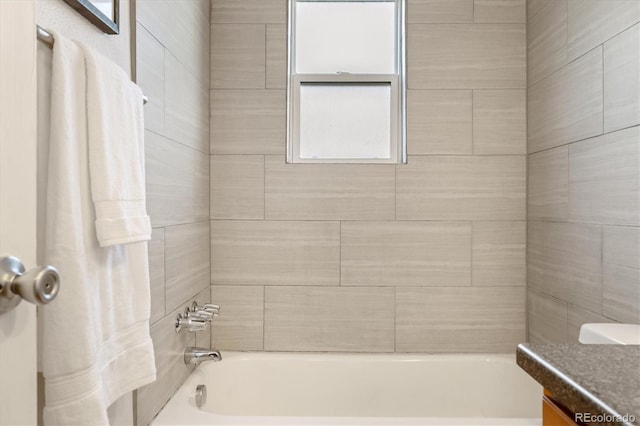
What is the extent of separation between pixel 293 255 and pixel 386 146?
28.4 inches

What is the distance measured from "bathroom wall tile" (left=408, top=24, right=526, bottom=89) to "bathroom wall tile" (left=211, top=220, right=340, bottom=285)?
3.01 ft

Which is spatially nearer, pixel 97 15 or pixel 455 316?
pixel 97 15

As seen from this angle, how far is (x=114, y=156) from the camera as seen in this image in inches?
40.4

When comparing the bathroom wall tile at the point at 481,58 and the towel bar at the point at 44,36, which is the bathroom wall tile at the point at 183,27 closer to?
the towel bar at the point at 44,36

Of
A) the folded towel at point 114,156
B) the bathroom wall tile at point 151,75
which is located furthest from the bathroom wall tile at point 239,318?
the folded towel at point 114,156

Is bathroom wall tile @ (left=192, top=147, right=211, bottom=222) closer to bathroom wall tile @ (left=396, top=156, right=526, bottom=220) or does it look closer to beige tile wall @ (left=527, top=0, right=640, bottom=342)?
bathroom wall tile @ (left=396, top=156, right=526, bottom=220)

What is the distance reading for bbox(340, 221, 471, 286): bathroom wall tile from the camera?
229 centimetres

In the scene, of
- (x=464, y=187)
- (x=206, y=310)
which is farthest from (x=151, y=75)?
(x=464, y=187)

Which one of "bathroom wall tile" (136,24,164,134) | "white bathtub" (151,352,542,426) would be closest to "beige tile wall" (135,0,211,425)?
"bathroom wall tile" (136,24,164,134)

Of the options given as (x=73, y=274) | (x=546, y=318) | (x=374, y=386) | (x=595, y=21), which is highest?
(x=595, y=21)

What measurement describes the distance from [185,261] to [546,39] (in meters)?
1.82

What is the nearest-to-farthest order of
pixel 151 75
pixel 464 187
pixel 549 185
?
1. pixel 151 75
2. pixel 549 185
3. pixel 464 187

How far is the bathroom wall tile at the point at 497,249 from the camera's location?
230cm

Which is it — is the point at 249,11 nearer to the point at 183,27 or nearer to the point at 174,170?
the point at 183,27
